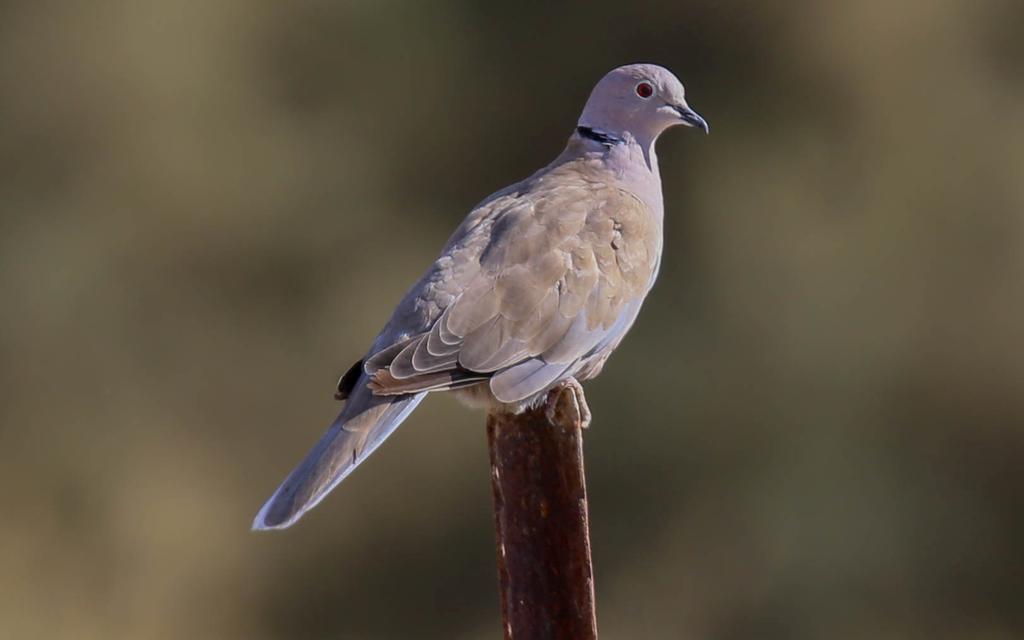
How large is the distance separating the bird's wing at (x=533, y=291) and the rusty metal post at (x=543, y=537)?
454 mm

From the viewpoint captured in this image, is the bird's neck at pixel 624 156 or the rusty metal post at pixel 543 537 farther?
the bird's neck at pixel 624 156

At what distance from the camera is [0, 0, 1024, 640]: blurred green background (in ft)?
32.8

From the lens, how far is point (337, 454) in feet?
11.5

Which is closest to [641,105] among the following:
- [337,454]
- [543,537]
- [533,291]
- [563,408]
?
[533,291]

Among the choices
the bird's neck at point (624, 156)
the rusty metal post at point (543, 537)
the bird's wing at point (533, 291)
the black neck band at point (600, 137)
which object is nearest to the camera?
the rusty metal post at point (543, 537)

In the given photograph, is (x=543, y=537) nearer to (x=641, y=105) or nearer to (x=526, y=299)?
(x=526, y=299)

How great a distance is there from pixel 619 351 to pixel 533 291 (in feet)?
19.7

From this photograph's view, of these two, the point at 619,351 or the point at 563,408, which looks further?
the point at 619,351

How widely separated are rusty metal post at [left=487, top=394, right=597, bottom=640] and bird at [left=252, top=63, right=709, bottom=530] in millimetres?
250

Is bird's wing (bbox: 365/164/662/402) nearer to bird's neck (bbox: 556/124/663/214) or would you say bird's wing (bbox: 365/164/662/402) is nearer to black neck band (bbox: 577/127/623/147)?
bird's neck (bbox: 556/124/663/214)

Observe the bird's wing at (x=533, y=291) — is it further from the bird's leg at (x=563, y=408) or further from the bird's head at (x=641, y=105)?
the bird's head at (x=641, y=105)

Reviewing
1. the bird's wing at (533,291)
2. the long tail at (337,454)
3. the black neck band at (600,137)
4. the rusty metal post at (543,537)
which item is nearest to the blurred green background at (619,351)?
the black neck band at (600,137)

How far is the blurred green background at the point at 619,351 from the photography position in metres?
A: 9.98

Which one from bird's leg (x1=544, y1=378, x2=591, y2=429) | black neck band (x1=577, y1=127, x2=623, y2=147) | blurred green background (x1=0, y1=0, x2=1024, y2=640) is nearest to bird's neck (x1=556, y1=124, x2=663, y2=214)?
black neck band (x1=577, y1=127, x2=623, y2=147)
